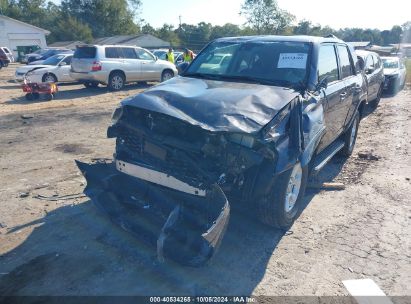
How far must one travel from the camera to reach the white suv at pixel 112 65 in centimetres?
1427

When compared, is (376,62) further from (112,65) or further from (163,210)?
(163,210)

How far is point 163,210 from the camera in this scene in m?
3.47

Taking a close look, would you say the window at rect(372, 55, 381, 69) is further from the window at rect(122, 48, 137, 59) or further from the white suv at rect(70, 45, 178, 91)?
the window at rect(122, 48, 137, 59)

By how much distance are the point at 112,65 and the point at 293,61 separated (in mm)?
11583

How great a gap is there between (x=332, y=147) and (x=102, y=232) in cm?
350

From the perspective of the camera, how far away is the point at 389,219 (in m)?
4.22

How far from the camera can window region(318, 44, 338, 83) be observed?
14.9 ft

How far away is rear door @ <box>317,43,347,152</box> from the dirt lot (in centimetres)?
84

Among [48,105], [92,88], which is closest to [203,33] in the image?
[92,88]

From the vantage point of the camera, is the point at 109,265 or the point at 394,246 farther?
the point at 394,246

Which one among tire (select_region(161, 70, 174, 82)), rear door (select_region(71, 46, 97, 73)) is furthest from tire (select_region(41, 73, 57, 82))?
tire (select_region(161, 70, 174, 82))

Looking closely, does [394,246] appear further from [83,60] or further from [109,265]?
[83,60]

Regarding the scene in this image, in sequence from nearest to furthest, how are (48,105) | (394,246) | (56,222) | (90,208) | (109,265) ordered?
(109,265)
(394,246)
(56,222)
(90,208)
(48,105)

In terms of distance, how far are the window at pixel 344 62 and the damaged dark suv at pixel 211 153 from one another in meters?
1.16
